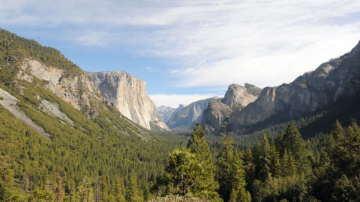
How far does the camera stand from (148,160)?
130750 mm

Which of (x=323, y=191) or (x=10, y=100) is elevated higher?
(x=10, y=100)

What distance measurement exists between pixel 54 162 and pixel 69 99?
109m

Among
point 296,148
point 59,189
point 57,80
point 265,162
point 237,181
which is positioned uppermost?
point 57,80

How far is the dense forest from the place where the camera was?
22.8m

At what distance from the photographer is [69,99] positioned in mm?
181000

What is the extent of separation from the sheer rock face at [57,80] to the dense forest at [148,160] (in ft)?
20.7

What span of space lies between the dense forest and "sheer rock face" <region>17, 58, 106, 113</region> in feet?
20.7

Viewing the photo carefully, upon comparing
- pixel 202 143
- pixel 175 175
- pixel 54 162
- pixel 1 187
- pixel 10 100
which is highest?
pixel 10 100

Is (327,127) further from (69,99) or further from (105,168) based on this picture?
(69,99)

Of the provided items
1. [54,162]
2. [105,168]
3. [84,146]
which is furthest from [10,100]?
[105,168]

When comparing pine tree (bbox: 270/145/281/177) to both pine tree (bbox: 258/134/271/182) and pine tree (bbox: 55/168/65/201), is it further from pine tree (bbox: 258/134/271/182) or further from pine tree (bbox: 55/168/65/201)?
pine tree (bbox: 55/168/65/201)

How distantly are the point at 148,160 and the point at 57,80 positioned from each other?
427ft

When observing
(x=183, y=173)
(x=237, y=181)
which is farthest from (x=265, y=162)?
(x=183, y=173)

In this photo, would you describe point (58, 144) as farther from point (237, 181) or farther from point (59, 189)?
point (237, 181)
